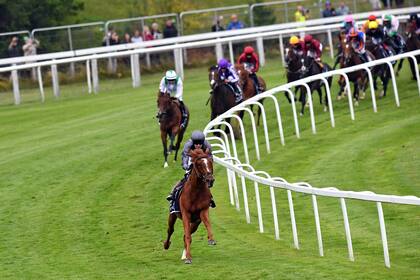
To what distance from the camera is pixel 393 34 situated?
28.6 meters

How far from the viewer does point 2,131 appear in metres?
26.8

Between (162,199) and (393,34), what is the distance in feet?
42.1

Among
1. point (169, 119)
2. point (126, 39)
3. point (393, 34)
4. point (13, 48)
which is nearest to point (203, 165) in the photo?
point (169, 119)

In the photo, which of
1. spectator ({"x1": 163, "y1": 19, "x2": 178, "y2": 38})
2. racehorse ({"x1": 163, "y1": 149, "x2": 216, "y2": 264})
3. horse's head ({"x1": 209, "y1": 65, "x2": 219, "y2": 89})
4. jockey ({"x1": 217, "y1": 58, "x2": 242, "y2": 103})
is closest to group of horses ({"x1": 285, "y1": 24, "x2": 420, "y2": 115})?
jockey ({"x1": 217, "y1": 58, "x2": 242, "y2": 103})

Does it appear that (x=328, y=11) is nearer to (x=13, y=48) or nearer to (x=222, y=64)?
(x=13, y=48)

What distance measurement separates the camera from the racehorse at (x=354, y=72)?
25611 mm

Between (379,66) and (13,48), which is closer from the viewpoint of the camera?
(379,66)

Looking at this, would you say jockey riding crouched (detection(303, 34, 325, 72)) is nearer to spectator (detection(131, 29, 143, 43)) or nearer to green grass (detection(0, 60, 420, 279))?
green grass (detection(0, 60, 420, 279))

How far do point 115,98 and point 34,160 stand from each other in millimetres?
9346

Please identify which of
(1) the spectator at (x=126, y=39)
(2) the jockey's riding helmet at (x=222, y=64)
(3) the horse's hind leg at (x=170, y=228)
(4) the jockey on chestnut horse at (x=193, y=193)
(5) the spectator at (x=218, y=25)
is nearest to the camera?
(4) the jockey on chestnut horse at (x=193, y=193)

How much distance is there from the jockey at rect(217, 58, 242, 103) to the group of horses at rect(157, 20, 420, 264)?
83 millimetres

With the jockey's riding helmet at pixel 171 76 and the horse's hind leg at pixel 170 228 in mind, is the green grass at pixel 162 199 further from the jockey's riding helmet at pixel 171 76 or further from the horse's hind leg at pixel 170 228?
the jockey's riding helmet at pixel 171 76

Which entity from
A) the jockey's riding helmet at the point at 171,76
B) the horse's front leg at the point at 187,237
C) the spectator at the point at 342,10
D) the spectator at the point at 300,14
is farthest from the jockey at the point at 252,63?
the spectator at the point at 342,10

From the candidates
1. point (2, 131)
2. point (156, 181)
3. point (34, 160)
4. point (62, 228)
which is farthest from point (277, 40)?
point (62, 228)
